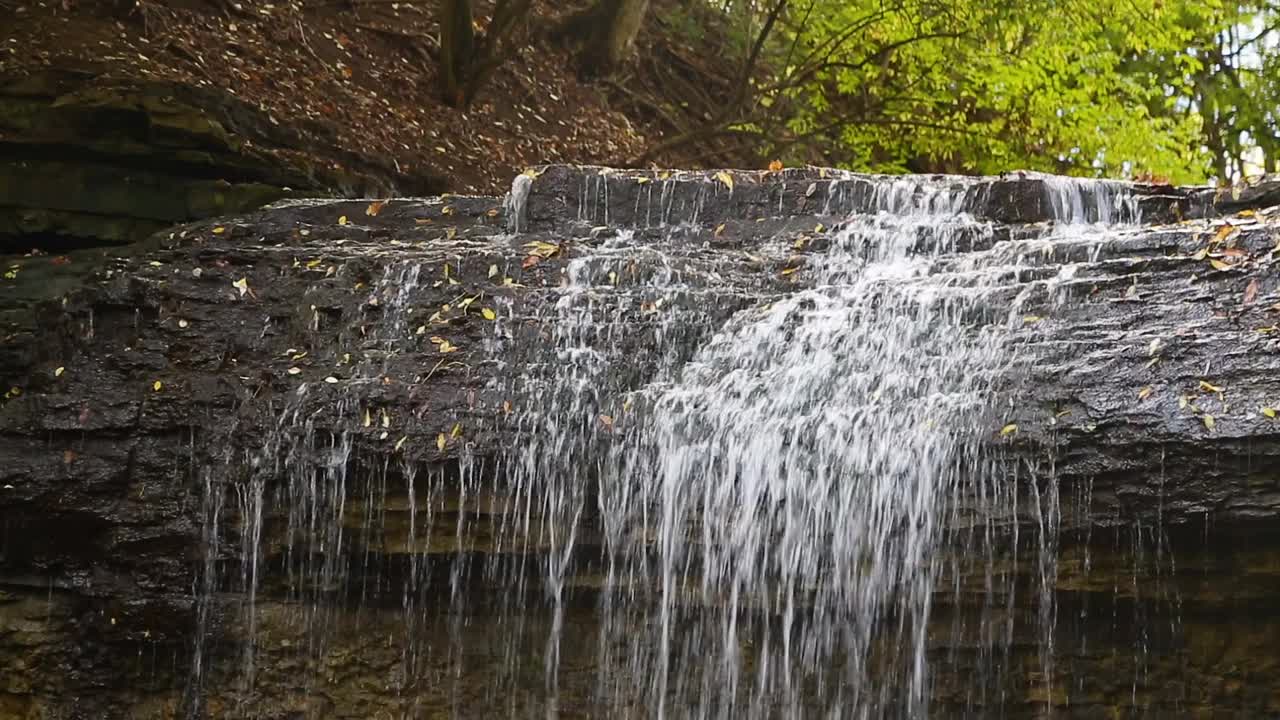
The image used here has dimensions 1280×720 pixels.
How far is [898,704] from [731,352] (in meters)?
1.79

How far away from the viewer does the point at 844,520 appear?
5.02m

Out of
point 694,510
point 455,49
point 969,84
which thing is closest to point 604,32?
point 455,49

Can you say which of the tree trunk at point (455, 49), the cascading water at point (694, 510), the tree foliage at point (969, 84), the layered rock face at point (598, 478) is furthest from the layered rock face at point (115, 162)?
the tree foliage at point (969, 84)

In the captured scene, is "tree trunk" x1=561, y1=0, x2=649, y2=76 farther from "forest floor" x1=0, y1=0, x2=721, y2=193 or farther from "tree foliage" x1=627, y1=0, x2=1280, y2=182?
"tree foliage" x1=627, y1=0, x2=1280, y2=182

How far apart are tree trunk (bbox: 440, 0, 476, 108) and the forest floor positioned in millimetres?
198

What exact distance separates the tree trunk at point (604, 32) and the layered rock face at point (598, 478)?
858cm

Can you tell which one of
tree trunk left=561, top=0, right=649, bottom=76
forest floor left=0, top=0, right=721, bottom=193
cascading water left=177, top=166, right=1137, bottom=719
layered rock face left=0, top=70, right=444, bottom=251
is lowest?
cascading water left=177, top=166, right=1137, bottom=719

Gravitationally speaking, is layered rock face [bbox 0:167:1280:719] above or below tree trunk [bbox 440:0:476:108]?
below

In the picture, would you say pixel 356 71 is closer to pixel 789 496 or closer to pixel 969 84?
pixel 969 84

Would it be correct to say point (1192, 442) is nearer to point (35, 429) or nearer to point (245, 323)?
point (245, 323)

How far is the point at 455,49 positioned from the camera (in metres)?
12.7

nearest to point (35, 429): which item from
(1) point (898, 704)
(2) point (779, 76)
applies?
(1) point (898, 704)

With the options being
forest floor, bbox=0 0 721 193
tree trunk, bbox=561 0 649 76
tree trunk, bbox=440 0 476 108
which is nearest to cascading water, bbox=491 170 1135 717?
forest floor, bbox=0 0 721 193

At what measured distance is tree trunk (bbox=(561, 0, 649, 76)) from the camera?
579 inches
